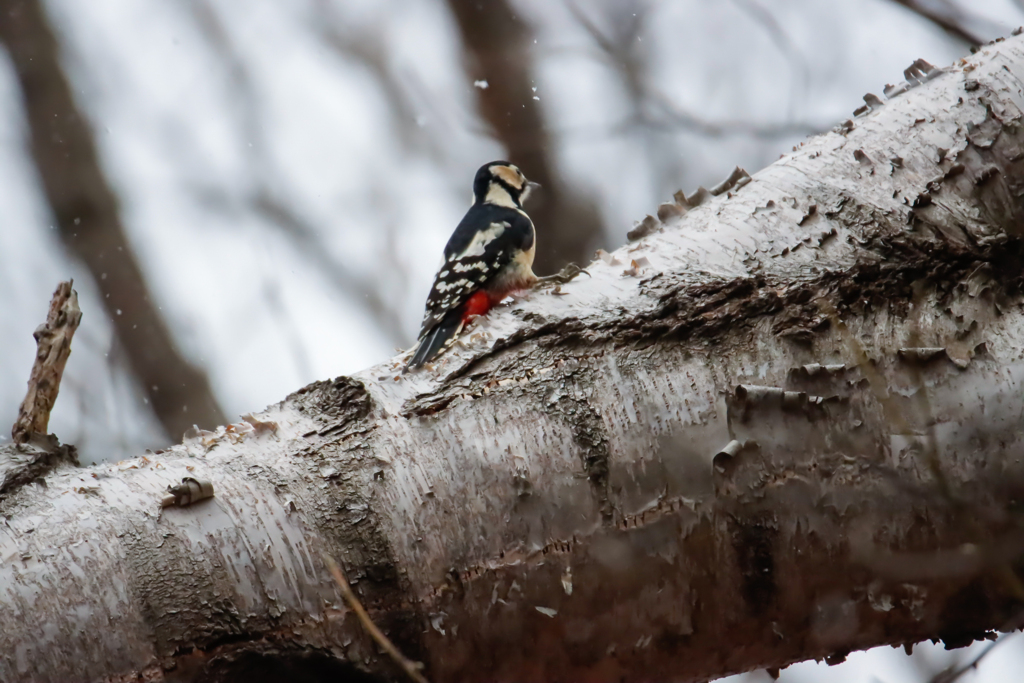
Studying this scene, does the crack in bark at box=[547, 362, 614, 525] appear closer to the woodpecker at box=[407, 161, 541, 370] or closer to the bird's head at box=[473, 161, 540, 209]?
the woodpecker at box=[407, 161, 541, 370]

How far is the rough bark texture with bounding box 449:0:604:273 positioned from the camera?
16.0 feet

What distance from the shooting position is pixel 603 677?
1.22 metres

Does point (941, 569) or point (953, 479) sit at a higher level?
point (953, 479)

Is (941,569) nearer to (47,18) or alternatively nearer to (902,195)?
(902,195)

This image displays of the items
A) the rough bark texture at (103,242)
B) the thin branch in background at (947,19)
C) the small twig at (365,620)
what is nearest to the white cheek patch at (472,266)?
the rough bark texture at (103,242)

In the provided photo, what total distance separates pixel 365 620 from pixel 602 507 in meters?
0.39

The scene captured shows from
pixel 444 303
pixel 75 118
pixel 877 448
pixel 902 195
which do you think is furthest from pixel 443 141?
pixel 877 448

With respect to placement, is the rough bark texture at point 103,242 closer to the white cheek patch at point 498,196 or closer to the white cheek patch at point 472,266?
the white cheek patch at point 472,266

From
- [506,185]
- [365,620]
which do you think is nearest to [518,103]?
[506,185]

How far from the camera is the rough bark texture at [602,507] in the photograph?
1.12 meters

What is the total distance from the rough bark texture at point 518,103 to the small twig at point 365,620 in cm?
383

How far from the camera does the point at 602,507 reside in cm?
123

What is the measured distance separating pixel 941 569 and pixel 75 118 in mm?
5053

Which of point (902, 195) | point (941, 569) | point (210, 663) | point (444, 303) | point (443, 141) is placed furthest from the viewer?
point (443, 141)
